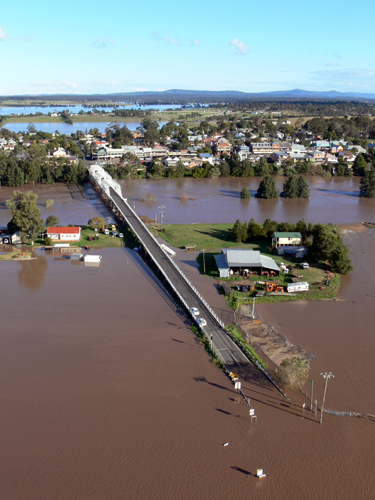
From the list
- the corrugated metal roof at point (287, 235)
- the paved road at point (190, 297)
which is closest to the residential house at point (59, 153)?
the paved road at point (190, 297)

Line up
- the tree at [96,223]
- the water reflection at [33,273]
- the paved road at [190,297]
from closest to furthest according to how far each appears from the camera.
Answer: the paved road at [190,297] < the water reflection at [33,273] < the tree at [96,223]

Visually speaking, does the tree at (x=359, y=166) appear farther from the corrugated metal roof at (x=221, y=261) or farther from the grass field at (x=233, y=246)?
the corrugated metal roof at (x=221, y=261)

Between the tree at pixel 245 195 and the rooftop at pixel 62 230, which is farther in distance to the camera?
the tree at pixel 245 195

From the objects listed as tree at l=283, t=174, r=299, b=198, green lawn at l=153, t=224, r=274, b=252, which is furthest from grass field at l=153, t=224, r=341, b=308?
tree at l=283, t=174, r=299, b=198

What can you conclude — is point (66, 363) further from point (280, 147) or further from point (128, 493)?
point (280, 147)

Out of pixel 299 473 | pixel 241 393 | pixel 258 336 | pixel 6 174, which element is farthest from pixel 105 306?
pixel 6 174

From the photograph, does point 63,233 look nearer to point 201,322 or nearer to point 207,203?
point 201,322

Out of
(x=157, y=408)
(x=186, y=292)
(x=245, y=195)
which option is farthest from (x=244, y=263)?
(x=245, y=195)
